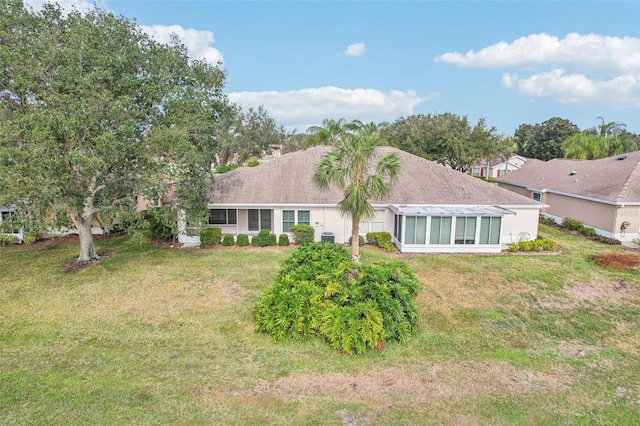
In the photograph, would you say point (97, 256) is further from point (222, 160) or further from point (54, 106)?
point (222, 160)

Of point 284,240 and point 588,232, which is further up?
point 588,232

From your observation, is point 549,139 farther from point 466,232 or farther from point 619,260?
point 466,232

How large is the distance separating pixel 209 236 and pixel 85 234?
18.8 feet

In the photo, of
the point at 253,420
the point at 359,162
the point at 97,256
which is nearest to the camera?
the point at 253,420

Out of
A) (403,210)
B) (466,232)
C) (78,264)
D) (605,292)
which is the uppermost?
(403,210)

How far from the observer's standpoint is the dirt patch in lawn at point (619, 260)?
16703 mm

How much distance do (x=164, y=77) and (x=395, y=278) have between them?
13.0m

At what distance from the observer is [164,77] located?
16141mm

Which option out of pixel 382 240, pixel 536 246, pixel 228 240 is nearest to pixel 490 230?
pixel 536 246

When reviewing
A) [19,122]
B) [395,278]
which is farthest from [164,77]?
[395,278]

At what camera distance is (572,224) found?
24234mm

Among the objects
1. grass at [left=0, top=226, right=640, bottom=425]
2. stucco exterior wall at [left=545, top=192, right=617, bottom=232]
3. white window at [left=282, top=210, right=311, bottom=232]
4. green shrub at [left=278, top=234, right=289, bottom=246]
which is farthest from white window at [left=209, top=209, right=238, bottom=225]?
stucco exterior wall at [left=545, top=192, right=617, bottom=232]

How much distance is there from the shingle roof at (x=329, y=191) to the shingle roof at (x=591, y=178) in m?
5.82

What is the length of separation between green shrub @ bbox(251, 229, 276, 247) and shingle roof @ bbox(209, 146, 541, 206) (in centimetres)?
178
